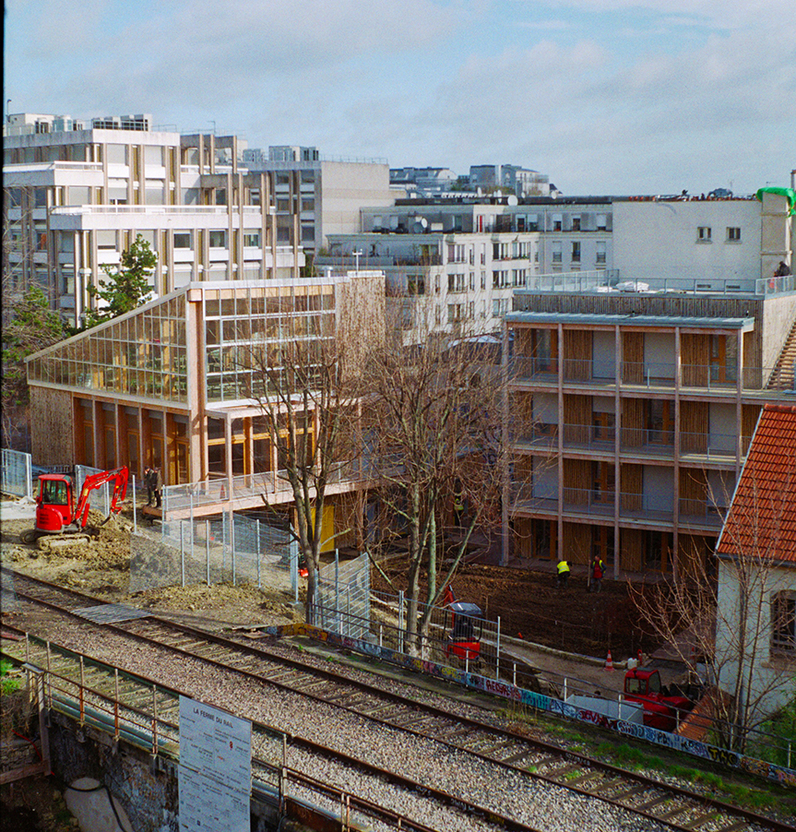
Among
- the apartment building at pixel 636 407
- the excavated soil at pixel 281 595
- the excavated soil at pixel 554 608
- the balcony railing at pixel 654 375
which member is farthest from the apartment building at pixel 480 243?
the excavated soil at pixel 281 595

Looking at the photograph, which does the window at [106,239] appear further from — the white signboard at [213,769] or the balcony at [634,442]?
the white signboard at [213,769]

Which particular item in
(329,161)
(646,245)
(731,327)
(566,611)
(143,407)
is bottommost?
(566,611)

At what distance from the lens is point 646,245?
2079 inches

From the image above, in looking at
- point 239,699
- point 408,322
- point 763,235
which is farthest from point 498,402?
point 239,699

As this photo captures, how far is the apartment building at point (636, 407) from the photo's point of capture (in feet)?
126

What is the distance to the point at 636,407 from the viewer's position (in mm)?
40344

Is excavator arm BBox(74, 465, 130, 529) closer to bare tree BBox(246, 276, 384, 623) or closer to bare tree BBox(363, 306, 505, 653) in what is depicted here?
bare tree BBox(246, 276, 384, 623)

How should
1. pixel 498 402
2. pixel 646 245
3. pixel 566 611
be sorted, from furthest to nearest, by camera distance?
pixel 646 245, pixel 498 402, pixel 566 611

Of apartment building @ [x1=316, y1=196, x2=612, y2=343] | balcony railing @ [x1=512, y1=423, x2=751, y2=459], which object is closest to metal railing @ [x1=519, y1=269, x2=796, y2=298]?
balcony railing @ [x1=512, y1=423, x2=751, y2=459]

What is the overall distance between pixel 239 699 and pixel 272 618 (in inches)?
265

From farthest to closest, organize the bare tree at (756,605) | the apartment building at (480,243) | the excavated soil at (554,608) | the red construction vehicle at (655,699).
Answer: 1. the apartment building at (480,243)
2. the excavated soil at (554,608)
3. the red construction vehicle at (655,699)
4. the bare tree at (756,605)

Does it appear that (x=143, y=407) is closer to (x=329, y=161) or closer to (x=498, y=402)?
(x=498, y=402)

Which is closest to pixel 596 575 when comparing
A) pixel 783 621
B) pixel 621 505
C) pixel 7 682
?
pixel 621 505

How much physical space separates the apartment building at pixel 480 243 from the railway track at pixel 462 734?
156 ft
